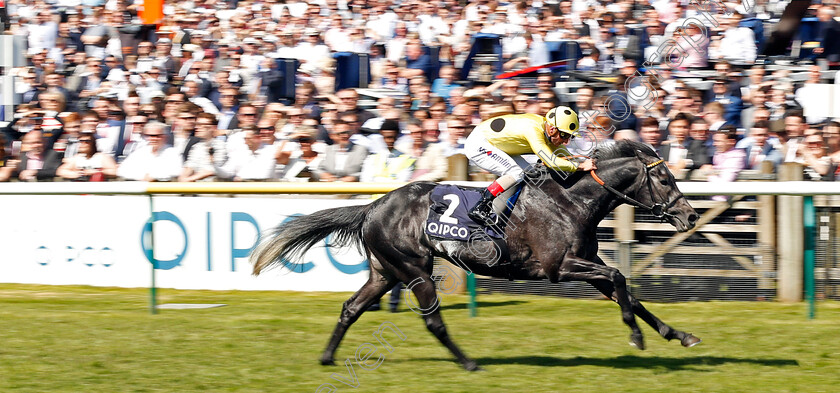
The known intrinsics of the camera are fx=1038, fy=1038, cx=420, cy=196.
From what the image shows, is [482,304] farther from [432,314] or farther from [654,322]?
[654,322]

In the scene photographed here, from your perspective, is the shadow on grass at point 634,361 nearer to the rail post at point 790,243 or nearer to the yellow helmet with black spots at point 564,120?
the yellow helmet with black spots at point 564,120

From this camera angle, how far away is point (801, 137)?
771 cm

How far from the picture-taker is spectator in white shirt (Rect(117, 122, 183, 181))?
9.19 meters

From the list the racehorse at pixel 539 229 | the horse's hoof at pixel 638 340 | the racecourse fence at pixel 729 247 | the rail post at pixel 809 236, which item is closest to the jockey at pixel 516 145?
the racehorse at pixel 539 229

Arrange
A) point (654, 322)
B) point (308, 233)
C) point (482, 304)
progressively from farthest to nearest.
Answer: point (482, 304)
point (308, 233)
point (654, 322)

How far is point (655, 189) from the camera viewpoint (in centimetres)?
544

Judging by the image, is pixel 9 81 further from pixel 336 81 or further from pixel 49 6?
pixel 336 81

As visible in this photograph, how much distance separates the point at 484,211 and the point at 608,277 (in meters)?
0.75

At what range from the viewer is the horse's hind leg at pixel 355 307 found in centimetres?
552

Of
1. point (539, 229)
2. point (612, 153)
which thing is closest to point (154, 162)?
point (539, 229)

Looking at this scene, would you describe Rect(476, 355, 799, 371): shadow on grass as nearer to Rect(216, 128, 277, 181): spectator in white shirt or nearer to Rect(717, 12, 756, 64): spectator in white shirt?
Rect(216, 128, 277, 181): spectator in white shirt

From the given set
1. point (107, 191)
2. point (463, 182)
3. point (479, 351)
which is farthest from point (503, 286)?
point (107, 191)

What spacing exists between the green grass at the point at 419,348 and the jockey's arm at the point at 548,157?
3.40 feet

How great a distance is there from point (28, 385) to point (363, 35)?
6615 millimetres
